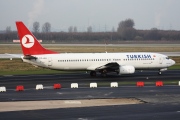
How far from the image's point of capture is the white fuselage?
51.8m

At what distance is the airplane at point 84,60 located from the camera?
51.5m

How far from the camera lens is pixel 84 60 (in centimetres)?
5362

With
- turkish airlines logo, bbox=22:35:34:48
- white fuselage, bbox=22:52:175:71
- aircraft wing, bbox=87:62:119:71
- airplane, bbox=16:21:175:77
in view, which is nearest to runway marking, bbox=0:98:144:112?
aircraft wing, bbox=87:62:119:71

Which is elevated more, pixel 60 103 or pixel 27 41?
pixel 27 41

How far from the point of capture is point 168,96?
113 feet

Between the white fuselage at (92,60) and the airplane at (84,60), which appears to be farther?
the white fuselage at (92,60)

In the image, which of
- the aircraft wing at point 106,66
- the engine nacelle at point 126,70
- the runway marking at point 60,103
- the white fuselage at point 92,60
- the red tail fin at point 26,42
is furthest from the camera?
the engine nacelle at point 126,70

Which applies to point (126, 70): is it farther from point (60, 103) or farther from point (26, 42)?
point (60, 103)

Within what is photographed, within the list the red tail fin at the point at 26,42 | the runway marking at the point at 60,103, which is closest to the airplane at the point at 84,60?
the red tail fin at the point at 26,42

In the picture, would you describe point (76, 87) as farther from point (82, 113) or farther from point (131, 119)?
point (131, 119)

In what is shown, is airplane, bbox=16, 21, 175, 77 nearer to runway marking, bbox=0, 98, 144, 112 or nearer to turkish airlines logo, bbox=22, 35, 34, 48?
turkish airlines logo, bbox=22, 35, 34, 48

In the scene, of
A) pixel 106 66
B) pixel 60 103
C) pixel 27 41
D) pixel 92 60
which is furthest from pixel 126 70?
pixel 60 103

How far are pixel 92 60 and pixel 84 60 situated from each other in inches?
50.5

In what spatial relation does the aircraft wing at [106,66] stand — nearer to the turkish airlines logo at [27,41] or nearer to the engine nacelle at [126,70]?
the engine nacelle at [126,70]
